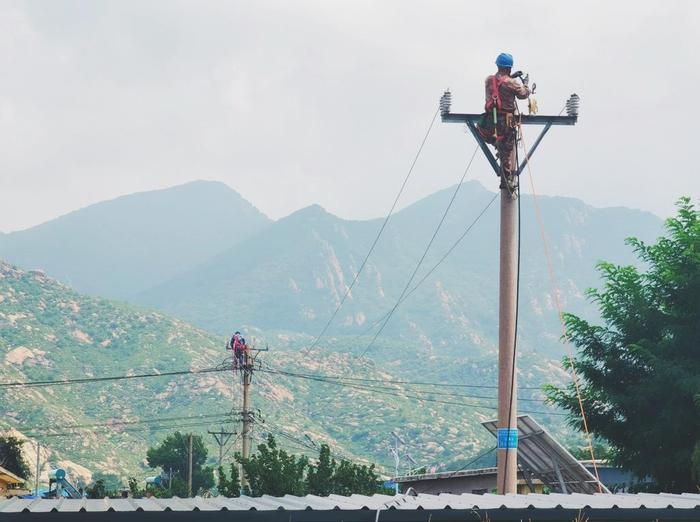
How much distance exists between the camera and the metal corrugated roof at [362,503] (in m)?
18.4

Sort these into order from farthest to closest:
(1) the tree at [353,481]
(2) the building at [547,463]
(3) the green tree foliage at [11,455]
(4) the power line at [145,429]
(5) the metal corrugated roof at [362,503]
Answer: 1. (4) the power line at [145,429]
2. (3) the green tree foliage at [11,455]
3. (1) the tree at [353,481]
4. (2) the building at [547,463]
5. (5) the metal corrugated roof at [362,503]

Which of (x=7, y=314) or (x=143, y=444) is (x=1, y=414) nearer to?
(x=143, y=444)

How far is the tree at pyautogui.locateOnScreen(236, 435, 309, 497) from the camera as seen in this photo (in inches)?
1619

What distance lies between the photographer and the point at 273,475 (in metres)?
41.5

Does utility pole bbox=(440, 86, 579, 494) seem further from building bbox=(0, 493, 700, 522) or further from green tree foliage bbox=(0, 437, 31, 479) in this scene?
green tree foliage bbox=(0, 437, 31, 479)

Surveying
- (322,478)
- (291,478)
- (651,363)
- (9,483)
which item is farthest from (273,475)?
(9,483)

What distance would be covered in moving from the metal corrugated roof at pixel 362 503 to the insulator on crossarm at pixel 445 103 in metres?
11.8

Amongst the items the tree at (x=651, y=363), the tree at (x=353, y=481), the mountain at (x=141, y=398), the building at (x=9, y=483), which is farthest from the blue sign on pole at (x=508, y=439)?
the mountain at (x=141, y=398)

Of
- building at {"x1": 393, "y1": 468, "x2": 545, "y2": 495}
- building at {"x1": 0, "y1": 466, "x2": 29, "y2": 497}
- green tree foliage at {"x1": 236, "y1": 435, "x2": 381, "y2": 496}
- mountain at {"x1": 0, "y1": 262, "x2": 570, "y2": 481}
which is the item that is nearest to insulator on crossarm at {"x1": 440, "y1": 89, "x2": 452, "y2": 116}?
green tree foliage at {"x1": 236, "y1": 435, "x2": 381, "y2": 496}

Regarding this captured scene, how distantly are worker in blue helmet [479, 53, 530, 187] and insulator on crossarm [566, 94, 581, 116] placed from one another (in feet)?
3.94

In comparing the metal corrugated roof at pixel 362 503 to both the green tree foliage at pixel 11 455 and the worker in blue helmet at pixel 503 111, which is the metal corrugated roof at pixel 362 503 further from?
the green tree foliage at pixel 11 455

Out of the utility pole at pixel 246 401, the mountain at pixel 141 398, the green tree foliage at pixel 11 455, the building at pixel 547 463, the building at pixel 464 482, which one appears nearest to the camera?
the building at pixel 547 463

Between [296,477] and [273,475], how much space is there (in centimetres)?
121

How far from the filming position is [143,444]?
15200 cm
